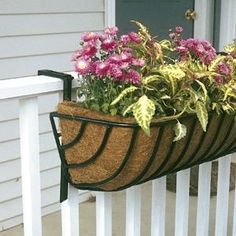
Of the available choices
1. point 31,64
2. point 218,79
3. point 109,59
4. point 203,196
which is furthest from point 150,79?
point 31,64

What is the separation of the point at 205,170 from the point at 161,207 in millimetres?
274

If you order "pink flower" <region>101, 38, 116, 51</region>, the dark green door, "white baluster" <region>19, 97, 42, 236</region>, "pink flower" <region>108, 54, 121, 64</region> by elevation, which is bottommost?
"white baluster" <region>19, 97, 42, 236</region>

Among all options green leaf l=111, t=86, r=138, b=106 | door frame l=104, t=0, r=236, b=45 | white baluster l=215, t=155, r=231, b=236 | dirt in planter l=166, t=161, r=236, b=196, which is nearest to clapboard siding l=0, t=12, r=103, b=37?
dirt in planter l=166, t=161, r=236, b=196

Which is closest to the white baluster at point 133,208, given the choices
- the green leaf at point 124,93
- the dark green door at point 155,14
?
the green leaf at point 124,93

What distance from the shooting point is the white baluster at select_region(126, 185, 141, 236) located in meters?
1.55

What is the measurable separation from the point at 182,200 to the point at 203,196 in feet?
0.45

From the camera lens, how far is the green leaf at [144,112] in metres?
1.15

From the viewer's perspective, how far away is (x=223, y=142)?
1.56m

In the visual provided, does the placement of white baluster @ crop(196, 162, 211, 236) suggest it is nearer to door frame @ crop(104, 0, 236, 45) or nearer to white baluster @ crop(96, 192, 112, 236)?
white baluster @ crop(96, 192, 112, 236)

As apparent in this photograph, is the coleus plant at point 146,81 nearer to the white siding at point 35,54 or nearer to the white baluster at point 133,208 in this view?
the white baluster at point 133,208

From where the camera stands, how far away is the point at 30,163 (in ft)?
4.31

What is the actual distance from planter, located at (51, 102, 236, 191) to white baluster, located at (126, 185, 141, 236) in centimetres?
19

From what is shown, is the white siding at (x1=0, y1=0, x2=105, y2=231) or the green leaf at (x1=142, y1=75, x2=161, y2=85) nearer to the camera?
the green leaf at (x1=142, y1=75, x2=161, y2=85)

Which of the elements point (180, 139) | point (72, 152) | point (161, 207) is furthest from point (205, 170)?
point (72, 152)
